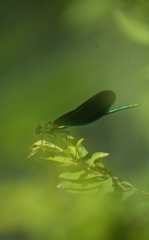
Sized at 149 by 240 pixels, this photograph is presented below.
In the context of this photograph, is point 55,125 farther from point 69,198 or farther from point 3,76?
point 3,76

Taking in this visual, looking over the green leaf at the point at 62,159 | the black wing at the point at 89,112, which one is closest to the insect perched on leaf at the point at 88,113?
the black wing at the point at 89,112

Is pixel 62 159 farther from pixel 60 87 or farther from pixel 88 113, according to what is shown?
pixel 60 87

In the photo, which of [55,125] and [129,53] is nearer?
[55,125]

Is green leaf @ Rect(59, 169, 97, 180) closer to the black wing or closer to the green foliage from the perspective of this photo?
the green foliage

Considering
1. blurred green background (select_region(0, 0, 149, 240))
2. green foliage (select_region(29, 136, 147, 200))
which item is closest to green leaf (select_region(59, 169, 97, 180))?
green foliage (select_region(29, 136, 147, 200))

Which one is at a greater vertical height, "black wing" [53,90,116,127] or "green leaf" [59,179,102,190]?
"black wing" [53,90,116,127]

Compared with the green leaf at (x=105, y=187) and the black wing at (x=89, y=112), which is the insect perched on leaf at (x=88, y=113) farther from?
the green leaf at (x=105, y=187)

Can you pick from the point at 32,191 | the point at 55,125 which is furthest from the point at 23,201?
the point at 55,125
